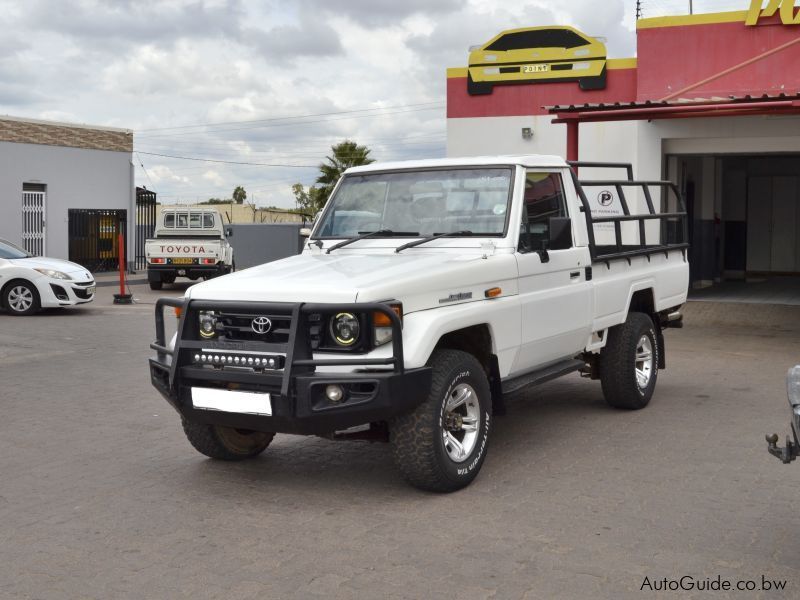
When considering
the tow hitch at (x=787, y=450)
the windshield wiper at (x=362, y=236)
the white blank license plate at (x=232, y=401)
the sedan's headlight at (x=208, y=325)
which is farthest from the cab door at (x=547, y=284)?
the tow hitch at (x=787, y=450)

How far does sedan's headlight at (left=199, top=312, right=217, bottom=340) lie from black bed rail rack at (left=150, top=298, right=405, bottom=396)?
48 millimetres

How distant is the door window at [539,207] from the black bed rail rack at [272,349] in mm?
1731

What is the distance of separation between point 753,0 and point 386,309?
46.2 feet

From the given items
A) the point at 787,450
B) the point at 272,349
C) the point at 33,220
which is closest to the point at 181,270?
the point at 33,220

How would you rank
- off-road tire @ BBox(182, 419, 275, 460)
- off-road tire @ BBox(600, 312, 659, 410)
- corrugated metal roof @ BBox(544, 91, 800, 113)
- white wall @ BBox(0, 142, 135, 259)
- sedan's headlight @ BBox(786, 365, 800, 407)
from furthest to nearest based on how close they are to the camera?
white wall @ BBox(0, 142, 135, 259), corrugated metal roof @ BBox(544, 91, 800, 113), off-road tire @ BBox(600, 312, 659, 410), off-road tire @ BBox(182, 419, 275, 460), sedan's headlight @ BBox(786, 365, 800, 407)

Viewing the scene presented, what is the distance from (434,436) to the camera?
560 cm

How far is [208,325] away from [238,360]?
16.4 inches

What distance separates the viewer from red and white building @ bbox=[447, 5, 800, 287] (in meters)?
15.1

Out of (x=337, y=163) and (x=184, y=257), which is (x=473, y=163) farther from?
(x=337, y=163)

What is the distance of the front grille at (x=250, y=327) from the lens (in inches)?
218

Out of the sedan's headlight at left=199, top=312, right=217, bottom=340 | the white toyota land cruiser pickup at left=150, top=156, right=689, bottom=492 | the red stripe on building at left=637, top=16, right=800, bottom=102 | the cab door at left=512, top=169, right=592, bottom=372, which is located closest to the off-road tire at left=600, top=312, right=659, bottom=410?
the white toyota land cruiser pickup at left=150, top=156, right=689, bottom=492

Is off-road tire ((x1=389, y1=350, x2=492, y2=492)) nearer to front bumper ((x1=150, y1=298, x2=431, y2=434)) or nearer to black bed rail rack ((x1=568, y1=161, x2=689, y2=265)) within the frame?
front bumper ((x1=150, y1=298, x2=431, y2=434))

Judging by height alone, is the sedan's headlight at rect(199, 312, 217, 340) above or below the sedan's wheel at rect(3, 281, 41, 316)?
above

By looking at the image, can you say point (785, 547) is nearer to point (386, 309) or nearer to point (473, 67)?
point (386, 309)
